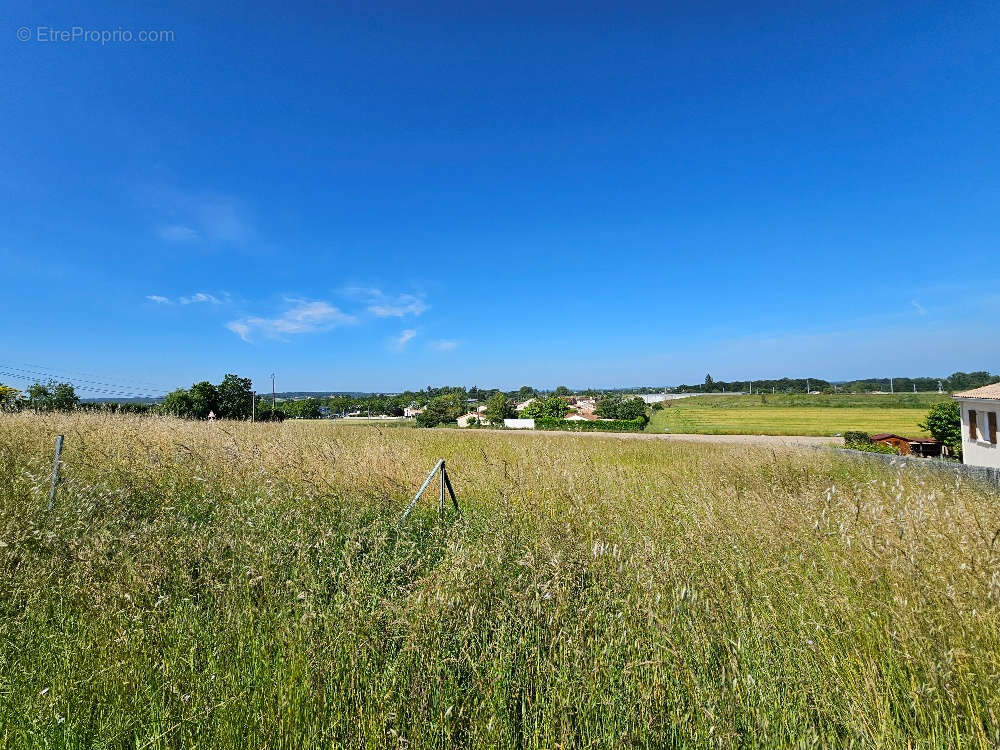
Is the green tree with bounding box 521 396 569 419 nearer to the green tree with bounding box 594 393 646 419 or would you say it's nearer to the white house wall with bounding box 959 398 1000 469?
the green tree with bounding box 594 393 646 419

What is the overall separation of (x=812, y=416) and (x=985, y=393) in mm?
46393

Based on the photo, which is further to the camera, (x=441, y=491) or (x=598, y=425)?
(x=598, y=425)

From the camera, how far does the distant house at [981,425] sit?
16.4m

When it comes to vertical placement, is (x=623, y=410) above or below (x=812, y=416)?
above

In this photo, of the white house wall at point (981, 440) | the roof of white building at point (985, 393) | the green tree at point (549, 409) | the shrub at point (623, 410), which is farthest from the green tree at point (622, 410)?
the roof of white building at point (985, 393)

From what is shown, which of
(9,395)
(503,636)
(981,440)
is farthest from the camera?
(981,440)

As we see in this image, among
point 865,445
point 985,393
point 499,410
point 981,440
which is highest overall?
point 985,393

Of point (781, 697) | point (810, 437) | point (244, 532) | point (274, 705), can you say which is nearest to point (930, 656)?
point (781, 697)

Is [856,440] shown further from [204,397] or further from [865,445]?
[204,397]

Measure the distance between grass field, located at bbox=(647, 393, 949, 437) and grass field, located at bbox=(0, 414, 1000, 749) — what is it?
44.7 metres

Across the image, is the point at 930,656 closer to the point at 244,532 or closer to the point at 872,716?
the point at 872,716

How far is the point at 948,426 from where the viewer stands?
72.9 feet

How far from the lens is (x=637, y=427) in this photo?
5116 cm

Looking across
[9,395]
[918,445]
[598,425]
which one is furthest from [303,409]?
[918,445]
